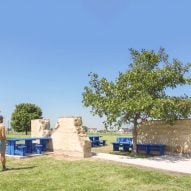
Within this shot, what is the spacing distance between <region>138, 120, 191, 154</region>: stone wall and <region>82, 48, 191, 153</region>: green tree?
108 cm

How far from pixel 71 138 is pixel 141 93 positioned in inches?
178

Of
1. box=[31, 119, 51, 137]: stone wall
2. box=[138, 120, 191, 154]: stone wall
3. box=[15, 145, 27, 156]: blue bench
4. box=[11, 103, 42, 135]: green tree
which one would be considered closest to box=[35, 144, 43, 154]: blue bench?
box=[15, 145, 27, 156]: blue bench

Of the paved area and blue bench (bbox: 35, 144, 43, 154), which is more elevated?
blue bench (bbox: 35, 144, 43, 154)

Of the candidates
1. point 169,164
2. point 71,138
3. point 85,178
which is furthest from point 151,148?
point 85,178

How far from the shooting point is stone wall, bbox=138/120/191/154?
18734mm

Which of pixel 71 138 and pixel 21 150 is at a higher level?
pixel 71 138

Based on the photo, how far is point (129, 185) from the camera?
10.3 meters

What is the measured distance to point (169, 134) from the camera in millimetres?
19594

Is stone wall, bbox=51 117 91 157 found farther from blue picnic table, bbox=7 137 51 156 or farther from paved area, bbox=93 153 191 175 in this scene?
paved area, bbox=93 153 191 175

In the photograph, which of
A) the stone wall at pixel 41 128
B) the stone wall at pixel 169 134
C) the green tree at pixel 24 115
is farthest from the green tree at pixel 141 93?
the green tree at pixel 24 115

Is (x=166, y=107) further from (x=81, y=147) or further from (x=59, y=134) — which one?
(x=59, y=134)

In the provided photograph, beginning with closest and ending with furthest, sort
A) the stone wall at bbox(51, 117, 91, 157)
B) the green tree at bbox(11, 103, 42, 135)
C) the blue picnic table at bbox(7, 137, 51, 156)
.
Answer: the stone wall at bbox(51, 117, 91, 157) → the blue picnic table at bbox(7, 137, 51, 156) → the green tree at bbox(11, 103, 42, 135)

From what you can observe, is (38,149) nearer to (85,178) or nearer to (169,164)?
(169,164)

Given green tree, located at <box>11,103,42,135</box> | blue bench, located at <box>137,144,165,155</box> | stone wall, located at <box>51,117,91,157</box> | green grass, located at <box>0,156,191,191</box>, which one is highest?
green tree, located at <box>11,103,42,135</box>
